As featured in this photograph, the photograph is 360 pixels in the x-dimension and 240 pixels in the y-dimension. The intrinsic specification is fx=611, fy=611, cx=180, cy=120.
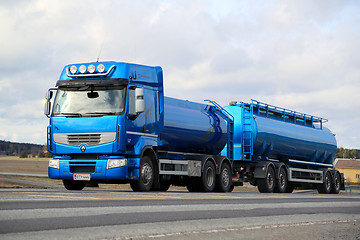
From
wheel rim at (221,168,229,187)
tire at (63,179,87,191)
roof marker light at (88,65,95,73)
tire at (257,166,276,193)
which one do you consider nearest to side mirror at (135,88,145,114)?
roof marker light at (88,65,95,73)

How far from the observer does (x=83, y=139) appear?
696 inches

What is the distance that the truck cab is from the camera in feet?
57.2

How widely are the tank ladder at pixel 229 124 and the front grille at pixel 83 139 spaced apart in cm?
763

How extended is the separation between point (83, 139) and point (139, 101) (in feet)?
6.50

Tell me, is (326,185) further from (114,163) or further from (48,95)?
(48,95)

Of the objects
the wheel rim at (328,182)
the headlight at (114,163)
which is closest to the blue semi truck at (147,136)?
the headlight at (114,163)

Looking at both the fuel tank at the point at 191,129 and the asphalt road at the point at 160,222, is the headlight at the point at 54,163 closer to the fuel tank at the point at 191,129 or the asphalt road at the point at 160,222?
the fuel tank at the point at 191,129

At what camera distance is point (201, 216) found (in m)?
9.74

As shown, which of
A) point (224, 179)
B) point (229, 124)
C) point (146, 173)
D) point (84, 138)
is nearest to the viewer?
point (84, 138)

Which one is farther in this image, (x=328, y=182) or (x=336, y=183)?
(x=336, y=183)

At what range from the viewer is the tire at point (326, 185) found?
31156 mm

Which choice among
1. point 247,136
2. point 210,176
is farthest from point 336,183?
point 210,176

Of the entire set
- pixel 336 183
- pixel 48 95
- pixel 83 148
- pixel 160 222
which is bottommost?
pixel 160 222

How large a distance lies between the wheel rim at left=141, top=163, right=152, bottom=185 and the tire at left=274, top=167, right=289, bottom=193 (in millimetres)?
9166
